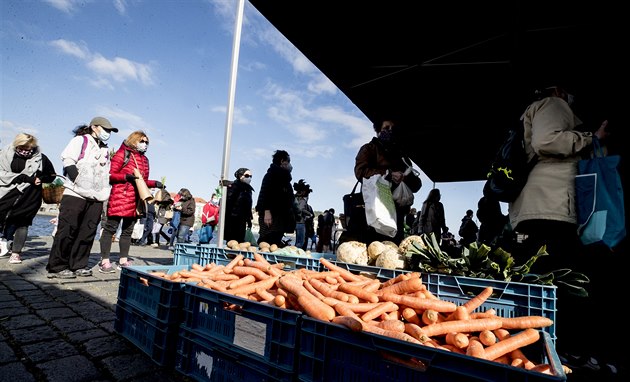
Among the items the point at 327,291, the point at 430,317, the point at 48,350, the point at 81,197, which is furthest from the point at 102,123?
the point at 430,317

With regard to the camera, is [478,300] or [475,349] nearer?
[475,349]

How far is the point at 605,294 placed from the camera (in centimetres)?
260

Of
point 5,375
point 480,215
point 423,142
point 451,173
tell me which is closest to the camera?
point 5,375

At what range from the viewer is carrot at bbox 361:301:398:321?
186 centimetres

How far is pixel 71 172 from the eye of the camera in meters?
4.31

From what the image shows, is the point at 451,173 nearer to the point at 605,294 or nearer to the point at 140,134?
the point at 605,294

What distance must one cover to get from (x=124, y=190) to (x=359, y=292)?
14.5 ft

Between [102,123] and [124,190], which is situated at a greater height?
[102,123]

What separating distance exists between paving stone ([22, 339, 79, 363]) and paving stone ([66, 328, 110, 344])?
0.27 feet

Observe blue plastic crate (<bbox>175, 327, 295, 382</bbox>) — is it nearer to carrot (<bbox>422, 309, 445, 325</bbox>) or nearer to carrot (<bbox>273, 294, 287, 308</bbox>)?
carrot (<bbox>273, 294, 287, 308</bbox>)

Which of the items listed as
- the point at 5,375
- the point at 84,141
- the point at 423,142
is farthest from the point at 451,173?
the point at 5,375

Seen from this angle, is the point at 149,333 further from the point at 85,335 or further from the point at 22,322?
the point at 22,322

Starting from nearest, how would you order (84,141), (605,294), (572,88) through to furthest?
1. (605,294)
2. (572,88)
3. (84,141)

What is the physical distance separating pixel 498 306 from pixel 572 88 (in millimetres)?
3323
